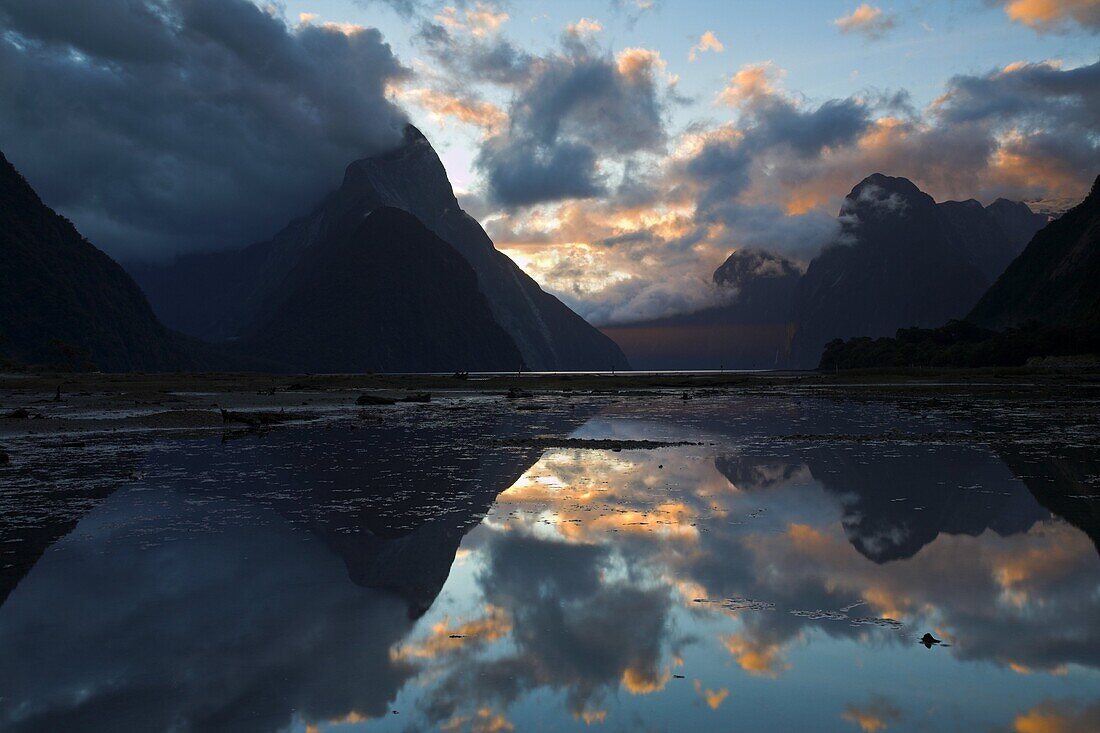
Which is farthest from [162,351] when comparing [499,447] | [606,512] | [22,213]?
[606,512]

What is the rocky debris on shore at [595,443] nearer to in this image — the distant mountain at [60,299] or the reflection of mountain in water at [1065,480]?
the reflection of mountain in water at [1065,480]

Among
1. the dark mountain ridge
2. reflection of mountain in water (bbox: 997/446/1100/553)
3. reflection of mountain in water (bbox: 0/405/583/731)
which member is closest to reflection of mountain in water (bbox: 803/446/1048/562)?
reflection of mountain in water (bbox: 997/446/1100/553)

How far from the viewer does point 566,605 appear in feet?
30.6

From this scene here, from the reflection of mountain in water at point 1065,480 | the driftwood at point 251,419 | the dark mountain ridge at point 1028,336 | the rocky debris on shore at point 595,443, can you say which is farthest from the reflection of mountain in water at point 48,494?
the dark mountain ridge at point 1028,336

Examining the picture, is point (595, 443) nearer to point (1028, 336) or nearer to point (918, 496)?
point (918, 496)

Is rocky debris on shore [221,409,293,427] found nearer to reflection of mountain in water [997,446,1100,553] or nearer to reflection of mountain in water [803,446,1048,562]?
reflection of mountain in water [803,446,1048,562]

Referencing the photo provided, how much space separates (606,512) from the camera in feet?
50.2

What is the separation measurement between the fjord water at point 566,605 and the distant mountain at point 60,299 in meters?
145

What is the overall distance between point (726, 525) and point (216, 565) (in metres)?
9.43

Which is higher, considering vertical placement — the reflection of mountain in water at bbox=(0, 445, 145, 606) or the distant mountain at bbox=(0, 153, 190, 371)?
the distant mountain at bbox=(0, 153, 190, 371)

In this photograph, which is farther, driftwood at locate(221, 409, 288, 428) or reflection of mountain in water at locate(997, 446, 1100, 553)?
driftwood at locate(221, 409, 288, 428)

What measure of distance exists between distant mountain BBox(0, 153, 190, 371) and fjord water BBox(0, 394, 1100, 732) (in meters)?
145

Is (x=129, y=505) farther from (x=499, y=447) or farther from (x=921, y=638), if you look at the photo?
(x=921, y=638)

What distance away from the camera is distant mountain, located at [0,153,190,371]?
478 ft
